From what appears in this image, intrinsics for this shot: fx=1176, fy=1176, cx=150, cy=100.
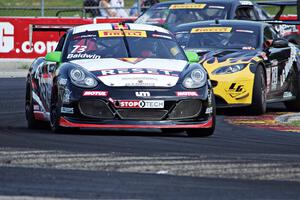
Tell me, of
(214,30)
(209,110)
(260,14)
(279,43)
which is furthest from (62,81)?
(260,14)

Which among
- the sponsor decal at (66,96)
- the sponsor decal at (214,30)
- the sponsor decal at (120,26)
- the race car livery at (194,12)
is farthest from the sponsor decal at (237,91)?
the race car livery at (194,12)

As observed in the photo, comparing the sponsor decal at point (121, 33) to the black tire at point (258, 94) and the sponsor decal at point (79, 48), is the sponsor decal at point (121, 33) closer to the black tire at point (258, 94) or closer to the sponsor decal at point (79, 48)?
the sponsor decal at point (79, 48)

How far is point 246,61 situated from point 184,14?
7.55 m

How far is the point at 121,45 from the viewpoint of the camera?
13.3 meters

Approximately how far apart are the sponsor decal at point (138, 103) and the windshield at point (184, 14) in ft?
36.6

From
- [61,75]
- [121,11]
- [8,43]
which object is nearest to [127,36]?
[61,75]

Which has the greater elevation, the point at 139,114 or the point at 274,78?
the point at 139,114

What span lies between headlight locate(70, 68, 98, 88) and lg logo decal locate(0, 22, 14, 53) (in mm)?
14112

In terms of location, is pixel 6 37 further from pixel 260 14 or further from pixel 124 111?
pixel 124 111

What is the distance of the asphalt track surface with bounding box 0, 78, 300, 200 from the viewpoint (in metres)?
7.75

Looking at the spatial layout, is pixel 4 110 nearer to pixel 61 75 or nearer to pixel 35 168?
pixel 61 75

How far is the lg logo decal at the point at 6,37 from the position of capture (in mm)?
26141

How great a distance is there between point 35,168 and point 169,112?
11.7 ft

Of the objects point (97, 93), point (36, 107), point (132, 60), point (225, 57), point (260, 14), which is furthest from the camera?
point (260, 14)
